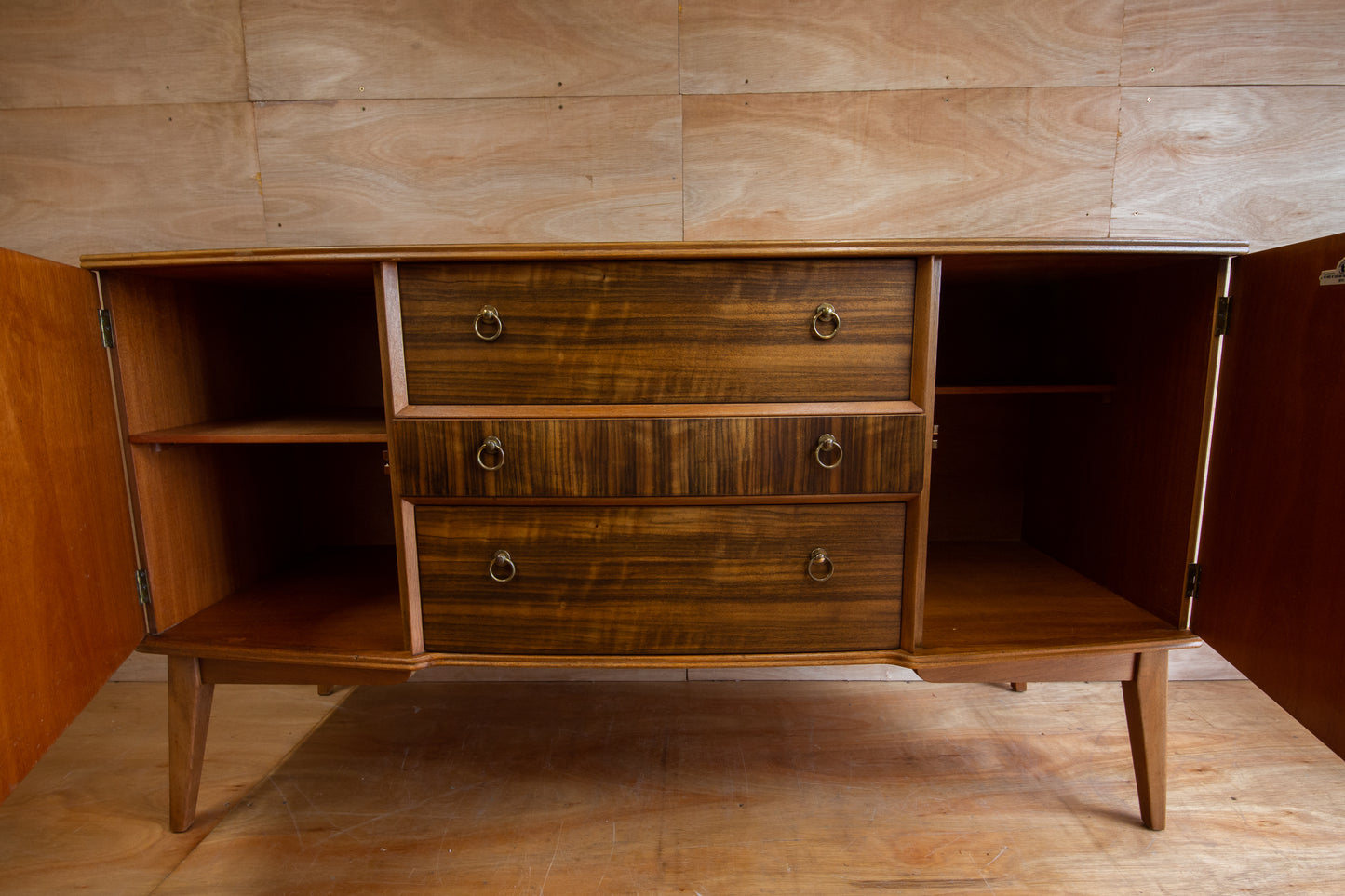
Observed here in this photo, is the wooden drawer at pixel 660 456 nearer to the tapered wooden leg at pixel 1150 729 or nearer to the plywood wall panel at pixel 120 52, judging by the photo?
the tapered wooden leg at pixel 1150 729

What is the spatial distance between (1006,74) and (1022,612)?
1.28m

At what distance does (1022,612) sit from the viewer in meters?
1.18

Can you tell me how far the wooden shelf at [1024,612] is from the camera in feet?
3.50

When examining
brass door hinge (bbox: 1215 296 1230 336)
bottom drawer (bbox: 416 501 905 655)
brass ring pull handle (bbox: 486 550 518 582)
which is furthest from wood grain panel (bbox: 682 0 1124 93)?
brass ring pull handle (bbox: 486 550 518 582)

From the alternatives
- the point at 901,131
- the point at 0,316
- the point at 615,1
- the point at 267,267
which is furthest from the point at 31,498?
the point at 901,131

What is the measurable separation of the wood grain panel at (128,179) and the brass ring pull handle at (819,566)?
1581 millimetres

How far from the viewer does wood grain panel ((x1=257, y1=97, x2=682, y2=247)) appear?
1469 mm

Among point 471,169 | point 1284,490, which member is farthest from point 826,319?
point 471,169

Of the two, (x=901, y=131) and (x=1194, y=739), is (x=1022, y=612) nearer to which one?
(x=1194, y=739)

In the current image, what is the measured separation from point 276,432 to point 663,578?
76 centimetres

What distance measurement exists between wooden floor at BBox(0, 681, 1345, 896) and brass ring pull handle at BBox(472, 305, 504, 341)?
96cm

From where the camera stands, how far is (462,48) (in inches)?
56.7

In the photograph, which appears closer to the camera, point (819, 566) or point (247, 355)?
point (819, 566)

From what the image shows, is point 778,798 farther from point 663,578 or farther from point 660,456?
point 660,456
